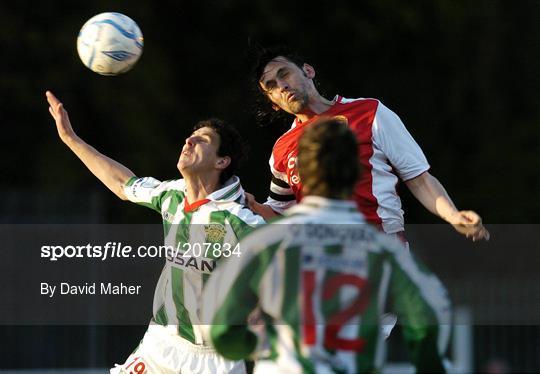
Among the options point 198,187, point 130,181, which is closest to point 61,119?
point 130,181

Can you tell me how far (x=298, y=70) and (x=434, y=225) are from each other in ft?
27.6

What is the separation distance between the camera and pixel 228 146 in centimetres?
694

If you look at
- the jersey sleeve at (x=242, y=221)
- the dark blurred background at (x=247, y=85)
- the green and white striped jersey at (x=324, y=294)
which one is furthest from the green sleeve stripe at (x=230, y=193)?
the dark blurred background at (x=247, y=85)

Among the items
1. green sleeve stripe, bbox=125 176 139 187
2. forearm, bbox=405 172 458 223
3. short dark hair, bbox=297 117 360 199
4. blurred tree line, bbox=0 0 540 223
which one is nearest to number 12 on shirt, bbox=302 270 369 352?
short dark hair, bbox=297 117 360 199

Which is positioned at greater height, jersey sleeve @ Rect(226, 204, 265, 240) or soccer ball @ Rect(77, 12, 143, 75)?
soccer ball @ Rect(77, 12, 143, 75)

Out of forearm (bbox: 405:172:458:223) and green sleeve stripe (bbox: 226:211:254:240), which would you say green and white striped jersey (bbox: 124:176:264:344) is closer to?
green sleeve stripe (bbox: 226:211:254:240)

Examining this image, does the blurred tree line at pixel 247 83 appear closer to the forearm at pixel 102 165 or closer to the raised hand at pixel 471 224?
the forearm at pixel 102 165

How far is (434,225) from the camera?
15.0 metres

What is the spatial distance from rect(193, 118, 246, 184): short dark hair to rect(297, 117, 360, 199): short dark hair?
2.69m

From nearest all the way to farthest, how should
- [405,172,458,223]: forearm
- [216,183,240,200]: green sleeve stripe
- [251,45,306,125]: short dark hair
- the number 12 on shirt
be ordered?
the number 12 on shirt, [405,172,458,223]: forearm, [216,183,240,200]: green sleeve stripe, [251,45,306,125]: short dark hair

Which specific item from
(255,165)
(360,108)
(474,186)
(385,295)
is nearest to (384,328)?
(360,108)

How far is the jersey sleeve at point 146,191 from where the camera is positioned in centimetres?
698

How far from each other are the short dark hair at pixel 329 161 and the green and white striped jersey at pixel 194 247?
7.61 feet

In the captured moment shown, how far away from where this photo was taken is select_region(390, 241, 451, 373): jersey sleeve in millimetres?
4207
